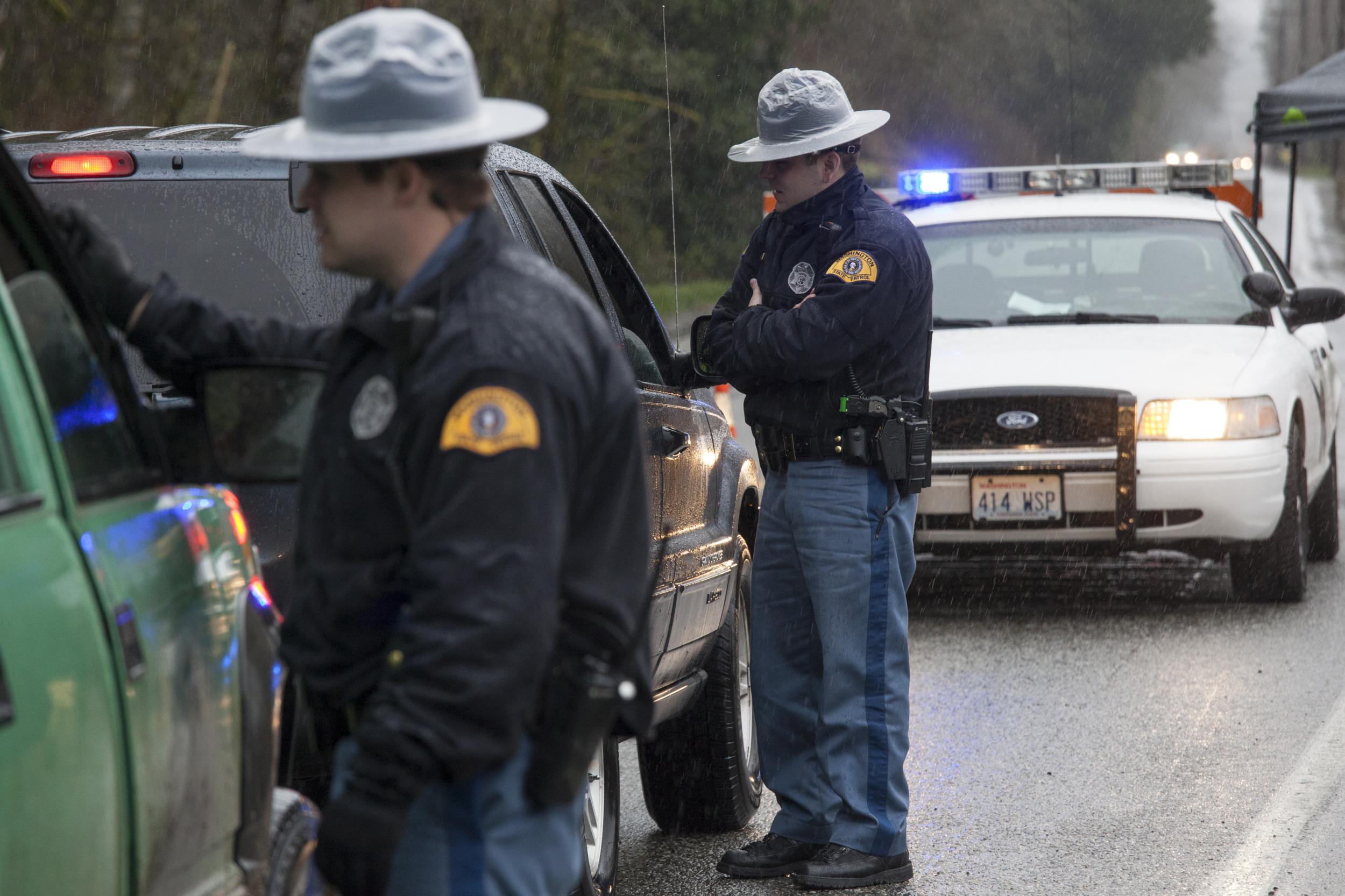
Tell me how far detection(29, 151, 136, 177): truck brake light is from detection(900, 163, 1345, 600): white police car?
4859mm

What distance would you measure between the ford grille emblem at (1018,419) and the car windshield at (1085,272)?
91 centimetres

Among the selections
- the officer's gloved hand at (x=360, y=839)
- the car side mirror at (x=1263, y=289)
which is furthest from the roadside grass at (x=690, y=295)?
the officer's gloved hand at (x=360, y=839)

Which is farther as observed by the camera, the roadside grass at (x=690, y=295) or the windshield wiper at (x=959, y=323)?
the roadside grass at (x=690, y=295)

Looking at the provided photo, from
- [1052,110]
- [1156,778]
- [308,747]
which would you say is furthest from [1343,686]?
[1052,110]

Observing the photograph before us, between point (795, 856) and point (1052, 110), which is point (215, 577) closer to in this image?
point (795, 856)

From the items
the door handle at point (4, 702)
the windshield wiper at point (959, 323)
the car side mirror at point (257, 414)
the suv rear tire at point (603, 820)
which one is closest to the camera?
the door handle at point (4, 702)

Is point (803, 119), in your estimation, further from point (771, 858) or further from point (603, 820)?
point (771, 858)

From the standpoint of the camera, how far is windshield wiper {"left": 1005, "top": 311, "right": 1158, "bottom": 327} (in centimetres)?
884

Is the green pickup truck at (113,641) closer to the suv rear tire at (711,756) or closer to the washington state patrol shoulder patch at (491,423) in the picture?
the washington state patrol shoulder patch at (491,423)

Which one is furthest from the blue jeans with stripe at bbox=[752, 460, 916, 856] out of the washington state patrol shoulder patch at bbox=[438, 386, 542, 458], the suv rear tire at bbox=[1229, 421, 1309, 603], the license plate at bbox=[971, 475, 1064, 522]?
the suv rear tire at bbox=[1229, 421, 1309, 603]

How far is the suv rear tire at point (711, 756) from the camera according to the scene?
5203mm

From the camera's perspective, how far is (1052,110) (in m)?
58.9

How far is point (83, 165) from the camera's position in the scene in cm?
390

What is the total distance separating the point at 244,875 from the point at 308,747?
677 mm
